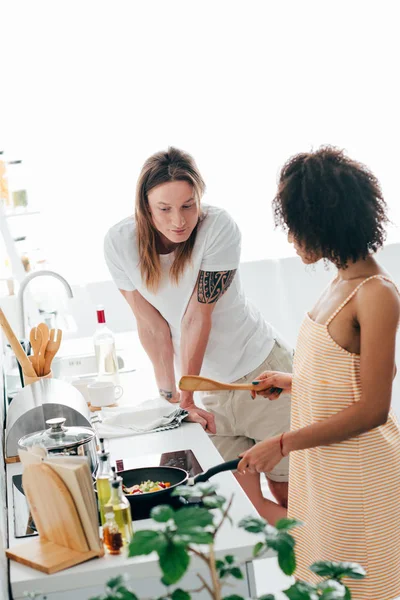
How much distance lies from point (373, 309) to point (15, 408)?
0.86 meters

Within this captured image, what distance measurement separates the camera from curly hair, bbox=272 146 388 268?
4.49ft

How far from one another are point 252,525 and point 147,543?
0.43 ft

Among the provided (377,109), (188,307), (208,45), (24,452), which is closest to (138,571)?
(24,452)

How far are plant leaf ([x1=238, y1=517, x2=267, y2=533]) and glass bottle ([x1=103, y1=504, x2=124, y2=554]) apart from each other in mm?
464

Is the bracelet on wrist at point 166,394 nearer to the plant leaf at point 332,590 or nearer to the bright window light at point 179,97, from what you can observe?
the plant leaf at point 332,590

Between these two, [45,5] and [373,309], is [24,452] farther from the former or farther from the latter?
[45,5]

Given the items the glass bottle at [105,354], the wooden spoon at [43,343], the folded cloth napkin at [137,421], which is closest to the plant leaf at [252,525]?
the folded cloth napkin at [137,421]

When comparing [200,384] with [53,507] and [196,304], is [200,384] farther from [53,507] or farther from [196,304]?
[196,304]

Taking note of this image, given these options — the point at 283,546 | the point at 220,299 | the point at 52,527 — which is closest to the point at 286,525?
the point at 283,546

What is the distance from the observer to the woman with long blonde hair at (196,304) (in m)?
2.10

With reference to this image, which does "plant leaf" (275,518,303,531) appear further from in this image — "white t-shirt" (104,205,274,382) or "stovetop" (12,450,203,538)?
"white t-shirt" (104,205,274,382)

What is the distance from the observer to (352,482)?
4.71 ft

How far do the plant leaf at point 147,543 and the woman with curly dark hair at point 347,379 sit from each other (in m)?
0.69

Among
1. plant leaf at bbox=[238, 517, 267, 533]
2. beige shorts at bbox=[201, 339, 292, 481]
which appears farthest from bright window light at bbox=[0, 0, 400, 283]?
plant leaf at bbox=[238, 517, 267, 533]
